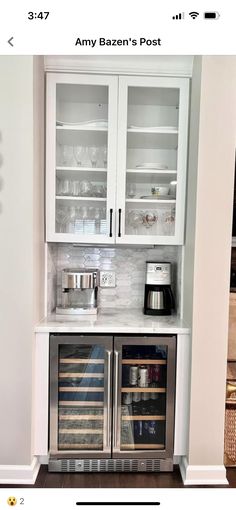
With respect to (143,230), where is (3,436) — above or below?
below

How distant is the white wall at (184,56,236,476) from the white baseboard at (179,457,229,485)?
0.03 m

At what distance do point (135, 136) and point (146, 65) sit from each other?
39 centimetres

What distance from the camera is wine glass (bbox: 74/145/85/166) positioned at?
211 centimetres

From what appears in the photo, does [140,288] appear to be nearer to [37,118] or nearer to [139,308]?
[139,308]

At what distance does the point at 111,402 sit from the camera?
1.85m

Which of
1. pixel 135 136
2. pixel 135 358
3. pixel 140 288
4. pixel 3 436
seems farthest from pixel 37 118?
pixel 3 436

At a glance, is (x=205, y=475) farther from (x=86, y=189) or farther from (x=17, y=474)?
(x=86, y=189)

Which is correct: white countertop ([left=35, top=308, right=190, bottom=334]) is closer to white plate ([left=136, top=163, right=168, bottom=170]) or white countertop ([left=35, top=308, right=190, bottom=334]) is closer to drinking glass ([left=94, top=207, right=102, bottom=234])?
drinking glass ([left=94, top=207, right=102, bottom=234])

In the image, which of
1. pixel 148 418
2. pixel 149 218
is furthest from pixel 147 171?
pixel 148 418

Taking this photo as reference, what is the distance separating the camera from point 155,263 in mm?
2121

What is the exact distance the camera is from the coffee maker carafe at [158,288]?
2.11m

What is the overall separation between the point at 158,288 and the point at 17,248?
89 centimetres
